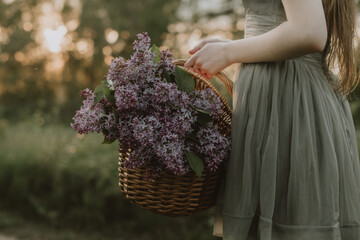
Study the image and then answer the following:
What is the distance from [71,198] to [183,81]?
397cm

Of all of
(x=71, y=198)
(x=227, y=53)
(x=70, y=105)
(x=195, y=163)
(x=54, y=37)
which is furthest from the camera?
(x=54, y=37)

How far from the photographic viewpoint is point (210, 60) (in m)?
1.47

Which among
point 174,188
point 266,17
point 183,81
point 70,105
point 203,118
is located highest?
point 70,105

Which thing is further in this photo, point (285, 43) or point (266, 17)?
point (266, 17)

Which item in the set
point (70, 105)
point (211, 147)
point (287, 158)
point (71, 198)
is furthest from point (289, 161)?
point (70, 105)

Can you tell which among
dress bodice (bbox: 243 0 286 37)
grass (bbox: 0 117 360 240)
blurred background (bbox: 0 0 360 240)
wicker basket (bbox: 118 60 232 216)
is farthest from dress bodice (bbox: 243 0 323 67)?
grass (bbox: 0 117 360 240)

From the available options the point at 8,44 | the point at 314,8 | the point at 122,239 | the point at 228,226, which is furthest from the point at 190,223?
the point at 8,44

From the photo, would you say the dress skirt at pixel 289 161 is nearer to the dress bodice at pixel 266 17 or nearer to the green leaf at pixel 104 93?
the dress bodice at pixel 266 17

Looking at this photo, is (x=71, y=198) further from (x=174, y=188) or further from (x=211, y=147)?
(x=211, y=147)

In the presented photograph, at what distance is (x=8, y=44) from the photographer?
40.8 feet

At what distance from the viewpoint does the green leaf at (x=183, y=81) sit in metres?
1.39

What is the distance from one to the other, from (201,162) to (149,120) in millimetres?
215

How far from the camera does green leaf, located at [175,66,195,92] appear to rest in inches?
54.7

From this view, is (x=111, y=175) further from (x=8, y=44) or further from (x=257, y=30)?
(x=8, y=44)
